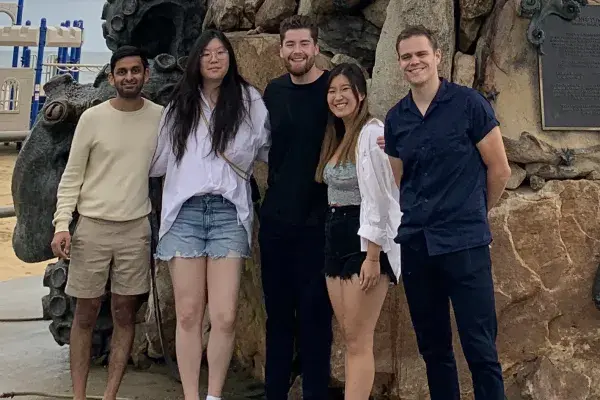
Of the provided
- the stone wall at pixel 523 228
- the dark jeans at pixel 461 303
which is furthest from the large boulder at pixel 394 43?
the dark jeans at pixel 461 303

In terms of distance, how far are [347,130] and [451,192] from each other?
1.84 feet

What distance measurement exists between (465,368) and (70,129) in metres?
2.56

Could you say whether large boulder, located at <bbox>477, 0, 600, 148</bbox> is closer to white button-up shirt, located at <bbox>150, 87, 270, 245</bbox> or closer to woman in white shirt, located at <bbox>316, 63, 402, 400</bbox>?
woman in white shirt, located at <bbox>316, 63, 402, 400</bbox>

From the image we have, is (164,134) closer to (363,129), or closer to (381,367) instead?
(363,129)

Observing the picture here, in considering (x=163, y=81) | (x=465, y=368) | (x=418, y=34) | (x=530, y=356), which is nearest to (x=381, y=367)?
(x=465, y=368)

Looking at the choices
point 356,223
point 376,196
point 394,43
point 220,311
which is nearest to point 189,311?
point 220,311

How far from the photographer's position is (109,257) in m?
3.52

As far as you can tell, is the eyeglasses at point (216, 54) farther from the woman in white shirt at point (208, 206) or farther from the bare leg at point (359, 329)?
the bare leg at point (359, 329)

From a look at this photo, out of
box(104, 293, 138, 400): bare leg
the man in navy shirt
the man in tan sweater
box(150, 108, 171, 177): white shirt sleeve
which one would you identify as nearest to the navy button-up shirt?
the man in navy shirt

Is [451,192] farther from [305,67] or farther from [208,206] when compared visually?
[208,206]

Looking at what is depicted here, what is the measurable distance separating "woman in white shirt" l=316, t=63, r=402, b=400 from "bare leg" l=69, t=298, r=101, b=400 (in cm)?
123

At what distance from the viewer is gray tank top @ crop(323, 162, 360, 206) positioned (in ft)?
10.1

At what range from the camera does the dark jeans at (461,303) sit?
2799mm

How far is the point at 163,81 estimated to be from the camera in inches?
176
